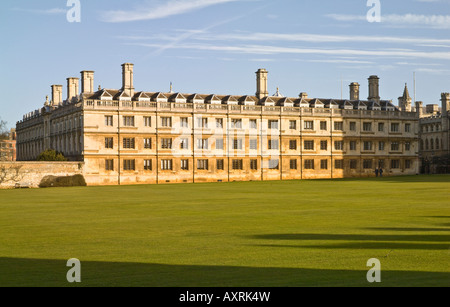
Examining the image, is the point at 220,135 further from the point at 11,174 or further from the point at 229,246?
the point at 229,246

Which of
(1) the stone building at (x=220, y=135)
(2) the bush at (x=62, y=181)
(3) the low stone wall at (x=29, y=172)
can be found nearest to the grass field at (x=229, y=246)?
(3) the low stone wall at (x=29, y=172)

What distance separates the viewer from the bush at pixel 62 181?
6269 centimetres

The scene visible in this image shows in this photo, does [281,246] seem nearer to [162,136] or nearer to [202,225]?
[202,225]

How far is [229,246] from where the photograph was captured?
15.7m

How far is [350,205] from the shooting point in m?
29.0

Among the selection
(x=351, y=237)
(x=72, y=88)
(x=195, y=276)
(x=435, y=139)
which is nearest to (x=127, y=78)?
(x=72, y=88)

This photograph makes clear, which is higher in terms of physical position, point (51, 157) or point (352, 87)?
point (352, 87)

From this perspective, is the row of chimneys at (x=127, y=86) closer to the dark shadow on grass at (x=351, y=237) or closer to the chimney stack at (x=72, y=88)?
the chimney stack at (x=72, y=88)

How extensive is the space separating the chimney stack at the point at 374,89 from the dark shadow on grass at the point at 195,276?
3211 inches

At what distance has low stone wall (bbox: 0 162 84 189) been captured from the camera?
2375 inches

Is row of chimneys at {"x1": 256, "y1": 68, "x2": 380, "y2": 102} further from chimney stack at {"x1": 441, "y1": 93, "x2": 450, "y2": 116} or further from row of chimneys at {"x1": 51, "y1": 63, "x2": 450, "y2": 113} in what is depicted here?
chimney stack at {"x1": 441, "y1": 93, "x2": 450, "y2": 116}

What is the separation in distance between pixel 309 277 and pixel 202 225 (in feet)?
30.6

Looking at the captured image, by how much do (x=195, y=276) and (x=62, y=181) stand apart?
54617mm
